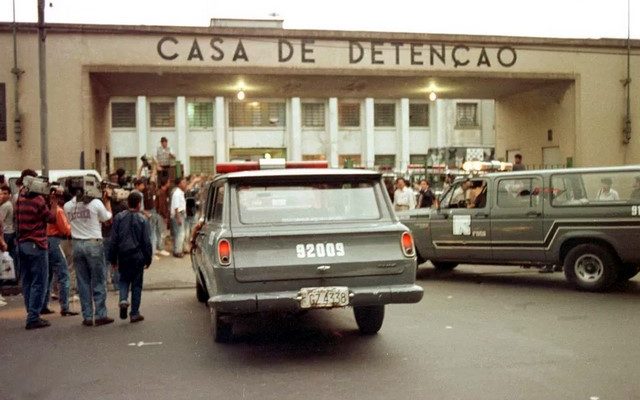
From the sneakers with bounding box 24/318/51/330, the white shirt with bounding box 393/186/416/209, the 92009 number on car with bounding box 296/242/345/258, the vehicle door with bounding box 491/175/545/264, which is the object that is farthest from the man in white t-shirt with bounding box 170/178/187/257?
the 92009 number on car with bounding box 296/242/345/258

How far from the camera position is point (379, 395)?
5.65m

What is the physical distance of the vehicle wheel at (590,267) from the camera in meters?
10.6

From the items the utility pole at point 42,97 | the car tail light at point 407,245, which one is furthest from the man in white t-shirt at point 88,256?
the utility pole at point 42,97

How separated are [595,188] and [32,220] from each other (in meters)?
8.06

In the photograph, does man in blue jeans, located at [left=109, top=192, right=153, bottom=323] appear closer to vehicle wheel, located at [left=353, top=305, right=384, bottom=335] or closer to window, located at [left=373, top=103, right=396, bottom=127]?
vehicle wheel, located at [left=353, top=305, right=384, bottom=335]

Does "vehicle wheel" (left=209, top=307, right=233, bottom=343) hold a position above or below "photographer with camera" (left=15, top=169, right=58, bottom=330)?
below

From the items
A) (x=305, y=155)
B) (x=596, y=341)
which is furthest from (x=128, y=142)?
(x=596, y=341)

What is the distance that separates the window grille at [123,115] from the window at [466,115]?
22640 mm

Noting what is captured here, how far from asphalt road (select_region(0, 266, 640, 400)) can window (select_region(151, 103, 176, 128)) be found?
38.2 metres

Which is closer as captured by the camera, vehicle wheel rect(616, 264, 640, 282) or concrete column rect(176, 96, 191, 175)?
vehicle wheel rect(616, 264, 640, 282)

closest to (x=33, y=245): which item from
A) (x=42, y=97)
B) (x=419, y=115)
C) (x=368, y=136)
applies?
(x=42, y=97)

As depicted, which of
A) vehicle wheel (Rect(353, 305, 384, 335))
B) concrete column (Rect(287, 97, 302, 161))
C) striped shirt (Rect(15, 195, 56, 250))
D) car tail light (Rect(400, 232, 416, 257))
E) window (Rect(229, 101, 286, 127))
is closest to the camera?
car tail light (Rect(400, 232, 416, 257))

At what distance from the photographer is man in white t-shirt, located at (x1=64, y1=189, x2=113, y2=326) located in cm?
902

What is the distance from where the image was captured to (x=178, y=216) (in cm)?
1602
